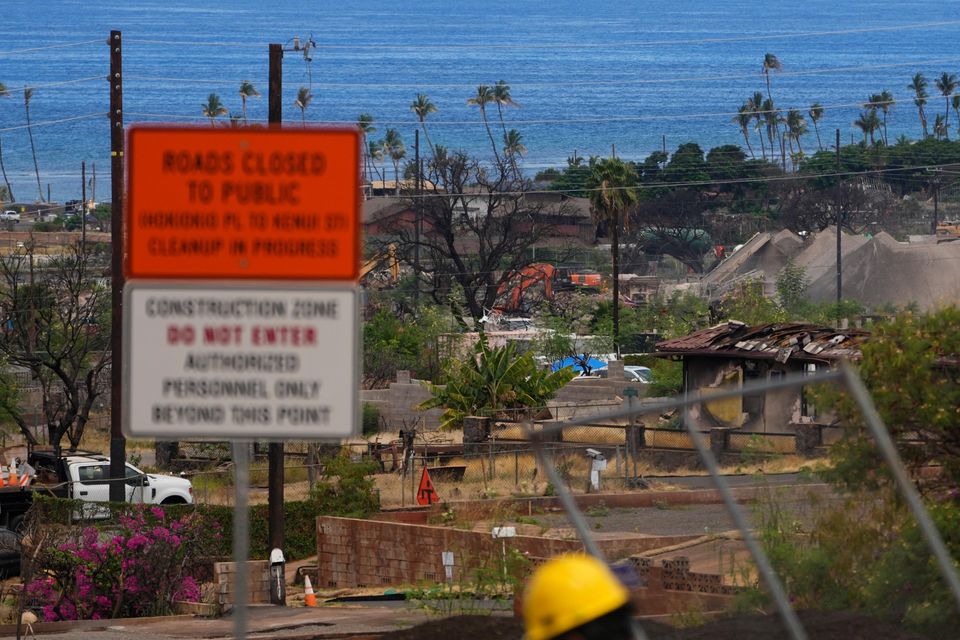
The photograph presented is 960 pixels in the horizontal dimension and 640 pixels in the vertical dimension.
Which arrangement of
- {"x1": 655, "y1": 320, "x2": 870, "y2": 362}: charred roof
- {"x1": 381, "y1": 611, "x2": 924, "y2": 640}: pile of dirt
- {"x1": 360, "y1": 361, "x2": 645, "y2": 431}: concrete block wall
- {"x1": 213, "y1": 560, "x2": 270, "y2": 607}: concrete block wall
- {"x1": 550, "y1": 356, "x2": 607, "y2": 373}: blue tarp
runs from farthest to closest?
{"x1": 550, "y1": 356, "x2": 607, "y2": 373}: blue tarp < {"x1": 360, "y1": 361, "x2": 645, "y2": 431}: concrete block wall < {"x1": 655, "y1": 320, "x2": 870, "y2": 362}: charred roof < {"x1": 213, "y1": 560, "x2": 270, "y2": 607}: concrete block wall < {"x1": 381, "y1": 611, "x2": 924, "y2": 640}: pile of dirt

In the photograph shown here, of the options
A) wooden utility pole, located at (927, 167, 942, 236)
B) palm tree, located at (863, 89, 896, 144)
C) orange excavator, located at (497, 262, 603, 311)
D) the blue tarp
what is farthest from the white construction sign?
palm tree, located at (863, 89, 896, 144)

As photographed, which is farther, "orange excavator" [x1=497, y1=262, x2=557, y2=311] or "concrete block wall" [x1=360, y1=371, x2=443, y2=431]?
"orange excavator" [x1=497, y1=262, x2=557, y2=311]

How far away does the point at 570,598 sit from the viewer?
4262 mm

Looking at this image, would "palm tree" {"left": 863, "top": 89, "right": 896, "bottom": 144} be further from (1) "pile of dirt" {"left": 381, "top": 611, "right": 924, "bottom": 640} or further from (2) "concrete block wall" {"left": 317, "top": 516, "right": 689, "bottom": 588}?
(1) "pile of dirt" {"left": 381, "top": 611, "right": 924, "bottom": 640}

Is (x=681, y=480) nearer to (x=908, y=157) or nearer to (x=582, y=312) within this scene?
(x=582, y=312)

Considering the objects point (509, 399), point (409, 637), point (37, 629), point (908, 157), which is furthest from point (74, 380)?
point (908, 157)

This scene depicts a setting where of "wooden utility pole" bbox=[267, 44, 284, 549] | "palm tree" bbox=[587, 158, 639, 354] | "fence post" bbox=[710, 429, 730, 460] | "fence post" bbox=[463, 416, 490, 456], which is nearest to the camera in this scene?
"fence post" bbox=[710, 429, 730, 460]

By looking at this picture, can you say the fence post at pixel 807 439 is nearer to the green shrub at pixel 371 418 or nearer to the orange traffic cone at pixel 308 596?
the orange traffic cone at pixel 308 596

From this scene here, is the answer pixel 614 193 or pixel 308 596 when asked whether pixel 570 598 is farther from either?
pixel 614 193

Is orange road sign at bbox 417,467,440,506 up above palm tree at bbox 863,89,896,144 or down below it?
below

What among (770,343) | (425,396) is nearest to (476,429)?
(770,343)

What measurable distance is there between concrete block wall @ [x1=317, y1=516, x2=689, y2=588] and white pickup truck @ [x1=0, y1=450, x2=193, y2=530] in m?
4.78

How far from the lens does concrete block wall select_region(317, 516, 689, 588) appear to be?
19.2 meters

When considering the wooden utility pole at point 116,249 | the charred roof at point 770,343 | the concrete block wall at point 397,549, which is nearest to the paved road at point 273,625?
the concrete block wall at point 397,549
